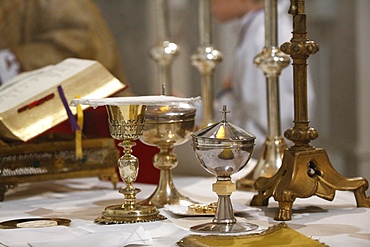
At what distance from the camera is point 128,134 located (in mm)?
1665

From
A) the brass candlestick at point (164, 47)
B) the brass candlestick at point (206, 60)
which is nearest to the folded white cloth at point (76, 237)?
the brass candlestick at point (206, 60)

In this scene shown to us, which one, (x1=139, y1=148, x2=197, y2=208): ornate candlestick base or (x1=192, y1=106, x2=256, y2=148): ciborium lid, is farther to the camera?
(x1=139, y1=148, x2=197, y2=208): ornate candlestick base

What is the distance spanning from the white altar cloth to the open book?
18 centimetres

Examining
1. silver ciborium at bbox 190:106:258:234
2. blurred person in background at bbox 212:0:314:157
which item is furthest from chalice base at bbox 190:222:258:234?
blurred person in background at bbox 212:0:314:157

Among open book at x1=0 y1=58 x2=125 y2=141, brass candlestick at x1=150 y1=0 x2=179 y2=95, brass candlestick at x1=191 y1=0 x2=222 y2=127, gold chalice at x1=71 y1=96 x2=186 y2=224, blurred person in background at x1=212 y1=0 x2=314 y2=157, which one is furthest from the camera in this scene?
blurred person in background at x1=212 y1=0 x2=314 y2=157

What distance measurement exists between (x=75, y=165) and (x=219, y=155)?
0.68 meters

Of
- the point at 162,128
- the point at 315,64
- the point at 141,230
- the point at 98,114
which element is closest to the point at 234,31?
the point at 315,64

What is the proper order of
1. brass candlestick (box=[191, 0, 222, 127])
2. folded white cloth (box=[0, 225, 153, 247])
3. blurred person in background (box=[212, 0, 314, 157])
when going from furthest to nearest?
blurred person in background (box=[212, 0, 314, 157]), brass candlestick (box=[191, 0, 222, 127]), folded white cloth (box=[0, 225, 153, 247])

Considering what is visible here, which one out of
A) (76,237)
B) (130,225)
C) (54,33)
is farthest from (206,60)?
(54,33)

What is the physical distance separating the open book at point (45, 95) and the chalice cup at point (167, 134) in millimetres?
279

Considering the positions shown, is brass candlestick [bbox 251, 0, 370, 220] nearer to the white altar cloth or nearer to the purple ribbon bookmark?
the white altar cloth

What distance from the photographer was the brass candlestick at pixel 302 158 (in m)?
1.72

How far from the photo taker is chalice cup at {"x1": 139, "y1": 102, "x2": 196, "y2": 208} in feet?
5.85

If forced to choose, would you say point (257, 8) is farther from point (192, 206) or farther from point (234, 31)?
point (192, 206)
